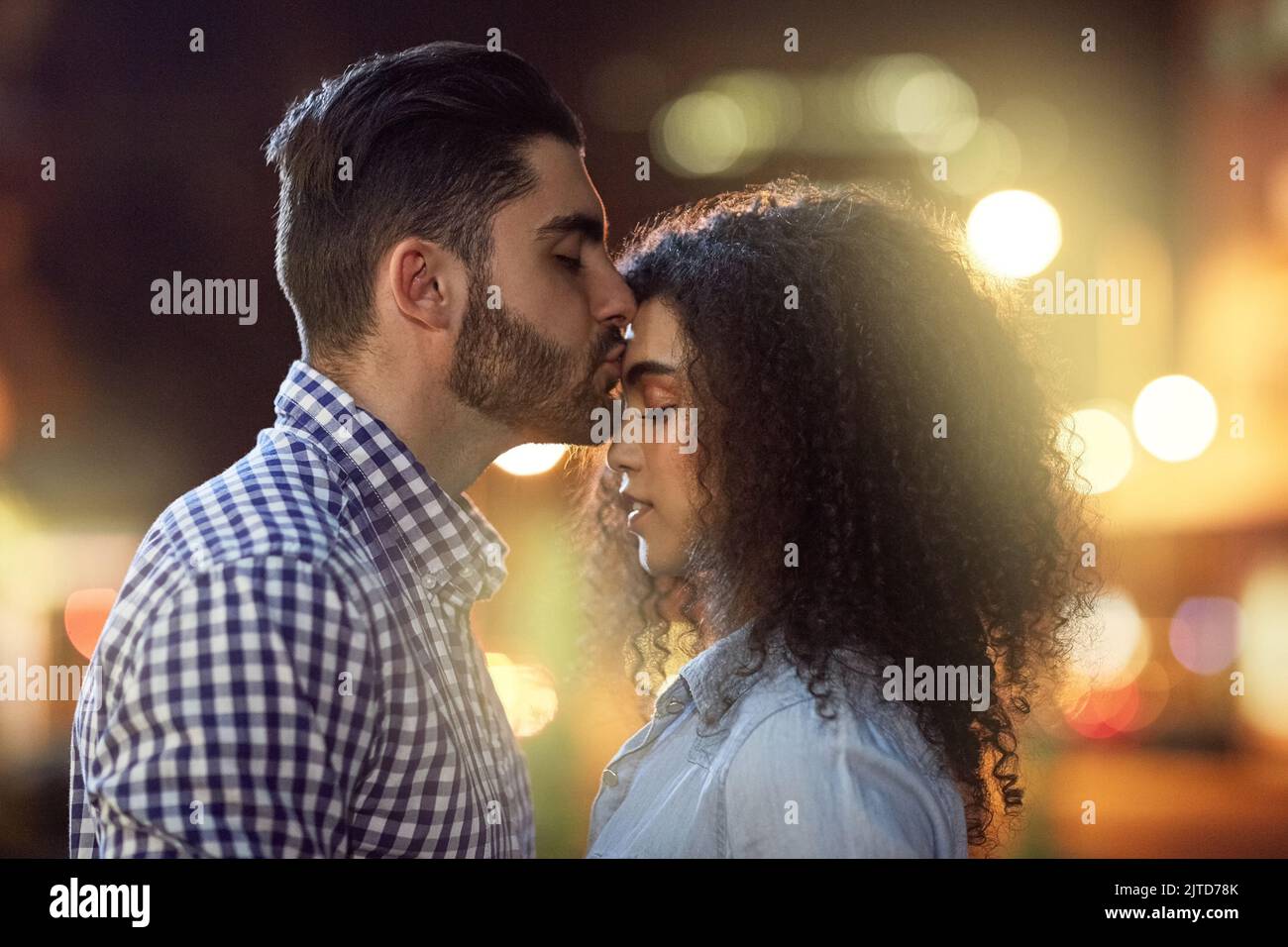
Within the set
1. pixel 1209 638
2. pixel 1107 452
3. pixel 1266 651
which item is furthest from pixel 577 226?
pixel 1209 638

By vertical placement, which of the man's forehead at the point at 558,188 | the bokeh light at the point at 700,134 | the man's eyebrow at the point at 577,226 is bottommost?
the man's eyebrow at the point at 577,226

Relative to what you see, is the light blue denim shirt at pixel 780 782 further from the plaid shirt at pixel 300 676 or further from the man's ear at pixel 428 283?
the man's ear at pixel 428 283

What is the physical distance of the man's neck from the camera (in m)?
A: 1.60

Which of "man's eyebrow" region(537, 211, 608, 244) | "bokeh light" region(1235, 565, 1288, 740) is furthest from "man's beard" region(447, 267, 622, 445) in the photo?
"bokeh light" region(1235, 565, 1288, 740)

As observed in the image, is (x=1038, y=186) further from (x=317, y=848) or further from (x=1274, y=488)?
(x=1274, y=488)

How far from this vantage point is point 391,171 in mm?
1650

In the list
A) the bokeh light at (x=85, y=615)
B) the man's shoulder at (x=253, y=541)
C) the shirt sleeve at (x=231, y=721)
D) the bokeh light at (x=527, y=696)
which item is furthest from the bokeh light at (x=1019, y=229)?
the bokeh light at (x=85, y=615)

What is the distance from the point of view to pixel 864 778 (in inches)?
54.4

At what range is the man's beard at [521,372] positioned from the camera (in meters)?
1.67

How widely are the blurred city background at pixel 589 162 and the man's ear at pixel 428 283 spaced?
1.72ft

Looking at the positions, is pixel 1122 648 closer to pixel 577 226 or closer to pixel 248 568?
pixel 577 226

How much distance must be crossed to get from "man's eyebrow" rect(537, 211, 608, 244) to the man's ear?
146mm

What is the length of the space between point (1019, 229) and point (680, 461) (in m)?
0.92
